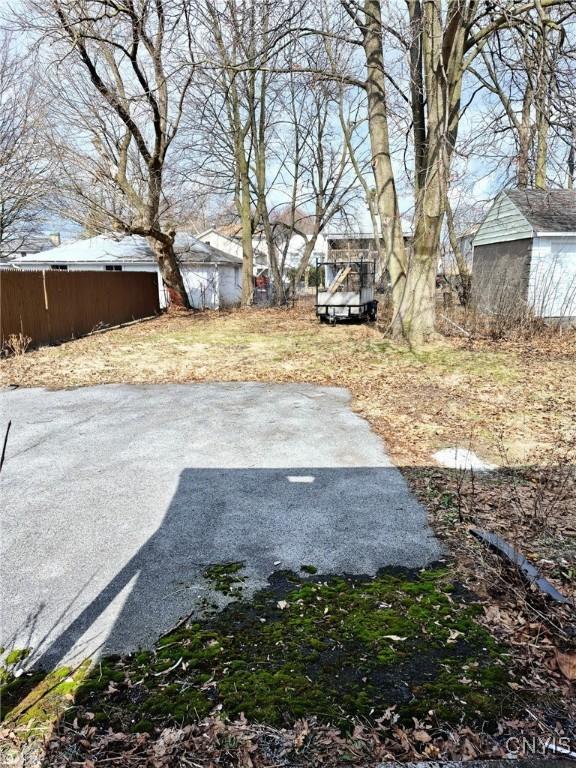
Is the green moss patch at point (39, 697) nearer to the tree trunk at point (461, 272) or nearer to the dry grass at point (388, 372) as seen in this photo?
the dry grass at point (388, 372)

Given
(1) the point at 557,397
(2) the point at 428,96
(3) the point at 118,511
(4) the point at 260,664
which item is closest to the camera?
(4) the point at 260,664

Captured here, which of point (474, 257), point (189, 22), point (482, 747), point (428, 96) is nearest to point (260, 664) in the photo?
point (482, 747)

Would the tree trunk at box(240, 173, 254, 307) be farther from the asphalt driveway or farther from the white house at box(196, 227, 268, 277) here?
the asphalt driveway

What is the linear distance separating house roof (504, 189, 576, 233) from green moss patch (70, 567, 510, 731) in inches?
590

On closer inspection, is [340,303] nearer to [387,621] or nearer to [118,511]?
[118,511]

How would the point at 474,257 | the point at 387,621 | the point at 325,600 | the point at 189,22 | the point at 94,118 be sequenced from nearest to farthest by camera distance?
the point at 387,621, the point at 325,600, the point at 189,22, the point at 94,118, the point at 474,257

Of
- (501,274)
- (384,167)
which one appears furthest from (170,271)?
(501,274)

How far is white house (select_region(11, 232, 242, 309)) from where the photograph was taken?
2358 centimetres

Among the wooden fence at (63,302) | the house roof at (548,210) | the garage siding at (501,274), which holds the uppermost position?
the house roof at (548,210)

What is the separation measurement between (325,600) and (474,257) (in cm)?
1992

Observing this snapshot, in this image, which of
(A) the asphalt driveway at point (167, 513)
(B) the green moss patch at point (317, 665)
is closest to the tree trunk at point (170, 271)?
(A) the asphalt driveway at point (167, 513)

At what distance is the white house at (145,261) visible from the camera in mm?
23578

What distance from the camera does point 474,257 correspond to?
20.2 metres

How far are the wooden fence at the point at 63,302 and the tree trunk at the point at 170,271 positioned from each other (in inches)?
42.0
